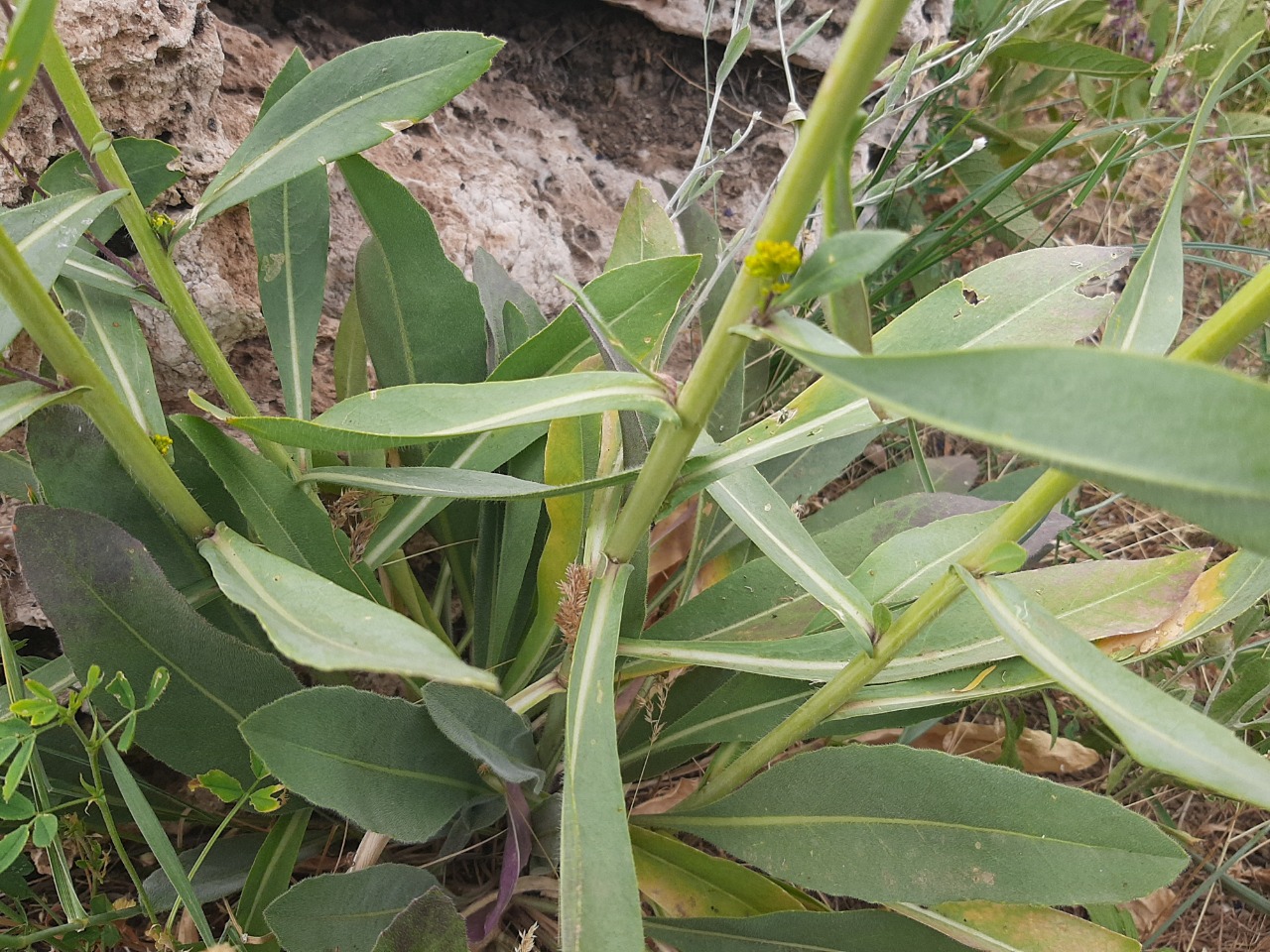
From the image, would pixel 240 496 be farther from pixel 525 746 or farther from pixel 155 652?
pixel 525 746

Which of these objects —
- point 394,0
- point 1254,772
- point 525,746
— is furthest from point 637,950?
point 394,0

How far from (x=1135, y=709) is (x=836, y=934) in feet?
1.55

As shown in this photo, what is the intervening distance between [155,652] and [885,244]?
26.5 inches

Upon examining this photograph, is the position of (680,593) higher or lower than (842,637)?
lower

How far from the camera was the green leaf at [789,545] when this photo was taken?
2.36 feet

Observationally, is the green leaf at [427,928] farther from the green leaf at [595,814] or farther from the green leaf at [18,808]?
the green leaf at [18,808]

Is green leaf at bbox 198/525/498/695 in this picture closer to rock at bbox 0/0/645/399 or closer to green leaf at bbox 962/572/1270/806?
green leaf at bbox 962/572/1270/806

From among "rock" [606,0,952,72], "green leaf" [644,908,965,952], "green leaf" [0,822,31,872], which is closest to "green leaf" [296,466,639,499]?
"green leaf" [0,822,31,872]

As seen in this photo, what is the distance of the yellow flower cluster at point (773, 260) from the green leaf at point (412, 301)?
1.66 ft

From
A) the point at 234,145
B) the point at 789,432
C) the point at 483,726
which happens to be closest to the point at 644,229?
the point at 789,432

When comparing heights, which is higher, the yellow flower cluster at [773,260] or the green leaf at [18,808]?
the yellow flower cluster at [773,260]

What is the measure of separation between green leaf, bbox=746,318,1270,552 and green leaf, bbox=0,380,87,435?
1.87 feet

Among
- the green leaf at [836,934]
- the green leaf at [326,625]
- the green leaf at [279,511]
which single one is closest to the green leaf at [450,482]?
the green leaf at [279,511]

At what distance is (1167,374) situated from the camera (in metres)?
0.39
